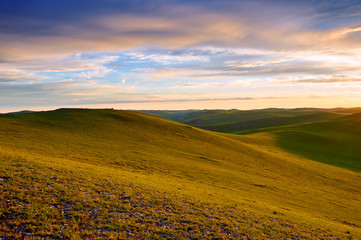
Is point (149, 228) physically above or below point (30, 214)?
below

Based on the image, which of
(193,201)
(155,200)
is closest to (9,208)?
(155,200)

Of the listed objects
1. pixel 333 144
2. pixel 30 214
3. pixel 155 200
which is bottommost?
pixel 333 144

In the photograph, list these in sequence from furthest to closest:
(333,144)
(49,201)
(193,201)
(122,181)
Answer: (333,144)
(122,181)
(193,201)
(49,201)

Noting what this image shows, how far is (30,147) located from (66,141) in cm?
867

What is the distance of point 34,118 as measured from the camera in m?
62.8

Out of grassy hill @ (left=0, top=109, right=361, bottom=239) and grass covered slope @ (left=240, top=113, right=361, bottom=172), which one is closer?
grassy hill @ (left=0, top=109, right=361, bottom=239)

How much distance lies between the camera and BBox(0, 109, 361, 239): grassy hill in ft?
48.6

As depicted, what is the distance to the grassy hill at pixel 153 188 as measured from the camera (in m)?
14.8

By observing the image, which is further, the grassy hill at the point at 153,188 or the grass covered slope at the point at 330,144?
the grass covered slope at the point at 330,144

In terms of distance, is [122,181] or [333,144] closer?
[122,181]

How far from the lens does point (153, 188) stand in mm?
23984

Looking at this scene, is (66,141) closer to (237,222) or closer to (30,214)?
(30,214)

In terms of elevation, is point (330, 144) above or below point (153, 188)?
below

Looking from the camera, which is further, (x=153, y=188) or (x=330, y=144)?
(x=330, y=144)
